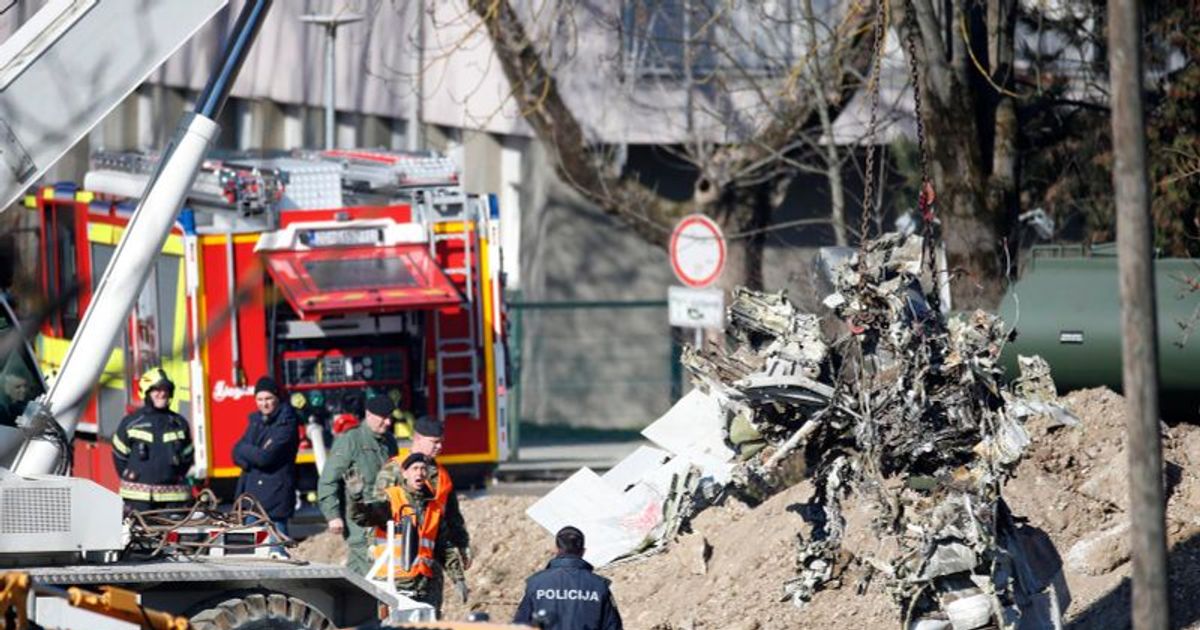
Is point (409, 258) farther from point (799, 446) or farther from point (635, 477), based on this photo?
point (799, 446)

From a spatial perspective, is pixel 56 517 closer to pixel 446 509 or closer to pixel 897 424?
pixel 446 509

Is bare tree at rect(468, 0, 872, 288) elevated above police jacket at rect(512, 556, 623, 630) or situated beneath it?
elevated above

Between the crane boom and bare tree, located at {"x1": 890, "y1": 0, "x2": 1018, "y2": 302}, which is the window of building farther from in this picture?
the crane boom

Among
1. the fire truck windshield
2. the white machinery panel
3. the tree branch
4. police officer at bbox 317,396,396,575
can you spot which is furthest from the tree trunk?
the white machinery panel

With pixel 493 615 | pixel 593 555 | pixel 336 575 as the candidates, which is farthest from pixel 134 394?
pixel 336 575

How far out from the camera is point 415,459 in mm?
12344

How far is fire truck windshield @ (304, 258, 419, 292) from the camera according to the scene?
18.2 m

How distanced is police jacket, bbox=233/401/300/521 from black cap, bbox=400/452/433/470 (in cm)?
373

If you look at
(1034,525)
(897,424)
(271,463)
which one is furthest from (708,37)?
(897,424)

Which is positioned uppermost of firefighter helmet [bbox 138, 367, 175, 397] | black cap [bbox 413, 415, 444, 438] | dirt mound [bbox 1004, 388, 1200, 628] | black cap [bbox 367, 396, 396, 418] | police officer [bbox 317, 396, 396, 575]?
firefighter helmet [bbox 138, 367, 175, 397]

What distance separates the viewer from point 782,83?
67.4ft

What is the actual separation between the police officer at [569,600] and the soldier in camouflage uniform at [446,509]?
1.97 metres

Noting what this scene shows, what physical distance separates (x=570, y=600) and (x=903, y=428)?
1.98 meters

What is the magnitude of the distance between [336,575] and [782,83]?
10981 mm
